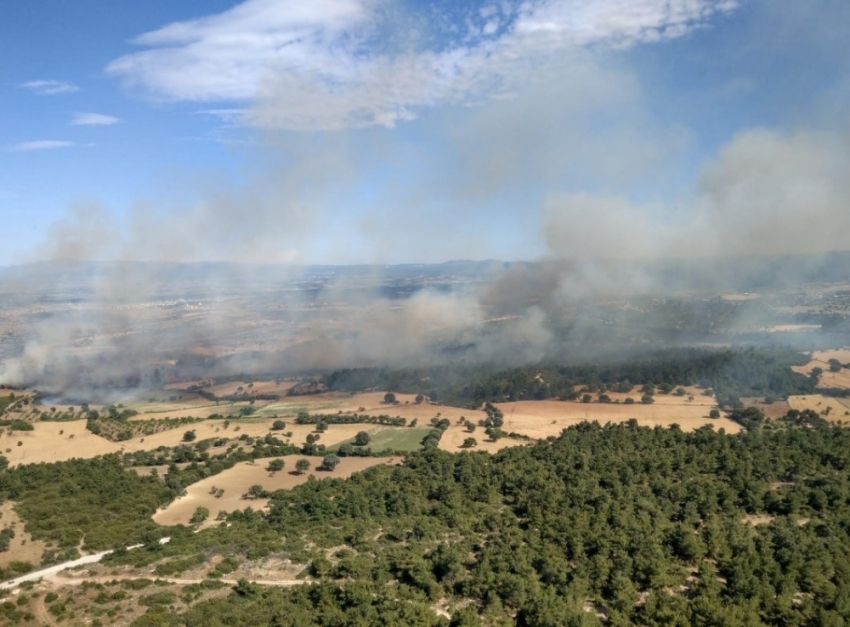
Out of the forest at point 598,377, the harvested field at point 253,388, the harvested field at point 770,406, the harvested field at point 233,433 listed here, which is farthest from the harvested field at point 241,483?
the harvested field at point 770,406

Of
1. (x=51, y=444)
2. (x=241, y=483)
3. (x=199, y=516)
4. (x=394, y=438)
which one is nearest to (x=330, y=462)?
(x=241, y=483)

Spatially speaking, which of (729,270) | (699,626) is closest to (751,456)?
(699,626)

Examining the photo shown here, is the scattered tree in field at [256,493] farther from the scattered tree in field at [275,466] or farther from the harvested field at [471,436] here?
the harvested field at [471,436]

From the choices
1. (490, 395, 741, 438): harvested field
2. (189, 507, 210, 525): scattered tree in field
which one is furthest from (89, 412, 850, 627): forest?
(490, 395, 741, 438): harvested field

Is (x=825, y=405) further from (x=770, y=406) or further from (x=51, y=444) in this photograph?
(x=51, y=444)

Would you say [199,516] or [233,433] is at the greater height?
[199,516]

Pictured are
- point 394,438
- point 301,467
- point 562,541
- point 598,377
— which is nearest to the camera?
point 562,541

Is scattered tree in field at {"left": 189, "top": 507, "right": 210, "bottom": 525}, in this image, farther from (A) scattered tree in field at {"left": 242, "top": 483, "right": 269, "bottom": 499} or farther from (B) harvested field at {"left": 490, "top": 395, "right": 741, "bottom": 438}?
(B) harvested field at {"left": 490, "top": 395, "right": 741, "bottom": 438}
